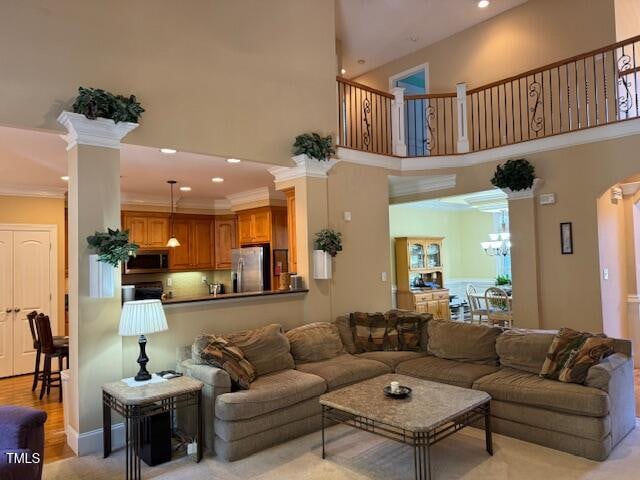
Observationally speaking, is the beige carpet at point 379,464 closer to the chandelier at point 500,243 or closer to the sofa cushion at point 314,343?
the sofa cushion at point 314,343

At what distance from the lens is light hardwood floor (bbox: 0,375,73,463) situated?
3664mm

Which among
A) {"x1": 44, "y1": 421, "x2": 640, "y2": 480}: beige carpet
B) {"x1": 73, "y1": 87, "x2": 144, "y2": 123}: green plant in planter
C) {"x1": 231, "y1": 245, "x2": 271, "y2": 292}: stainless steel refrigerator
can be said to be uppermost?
{"x1": 73, "y1": 87, "x2": 144, "y2": 123}: green plant in planter

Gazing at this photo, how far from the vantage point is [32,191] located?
21.1ft

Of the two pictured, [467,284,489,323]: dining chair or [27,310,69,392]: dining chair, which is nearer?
[27,310,69,392]: dining chair

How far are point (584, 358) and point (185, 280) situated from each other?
6.60m

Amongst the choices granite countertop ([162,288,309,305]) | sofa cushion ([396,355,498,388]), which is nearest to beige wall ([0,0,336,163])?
granite countertop ([162,288,309,305])

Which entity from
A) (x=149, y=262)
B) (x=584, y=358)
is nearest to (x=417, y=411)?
(x=584, y=358)

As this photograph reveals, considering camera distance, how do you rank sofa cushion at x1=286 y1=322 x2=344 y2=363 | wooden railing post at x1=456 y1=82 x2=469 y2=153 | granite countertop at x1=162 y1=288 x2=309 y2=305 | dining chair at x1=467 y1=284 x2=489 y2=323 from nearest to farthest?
granite countertop at x1=162 y1=288 x2=309 y2=305 → sofa cushion at x1=286 y1=322 x2=344 y2=363 → wooden railing post at x1=456 y1=82 x2=469 y2=153 → dining chair at x1=467 y1=284 x2=489 y2=323

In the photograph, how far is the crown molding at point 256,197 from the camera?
731 cm

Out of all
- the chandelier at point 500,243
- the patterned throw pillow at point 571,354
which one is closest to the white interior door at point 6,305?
the patterned throw pillow at point 571,354

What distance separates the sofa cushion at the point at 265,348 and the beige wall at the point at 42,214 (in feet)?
12.7

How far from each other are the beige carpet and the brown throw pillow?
0.58 meters

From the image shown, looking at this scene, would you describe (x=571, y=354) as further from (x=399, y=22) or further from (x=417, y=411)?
(x=399, y=22)

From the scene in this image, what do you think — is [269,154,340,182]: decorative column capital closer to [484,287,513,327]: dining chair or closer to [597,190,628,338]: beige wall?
[597,190,628,338]: beige wall
